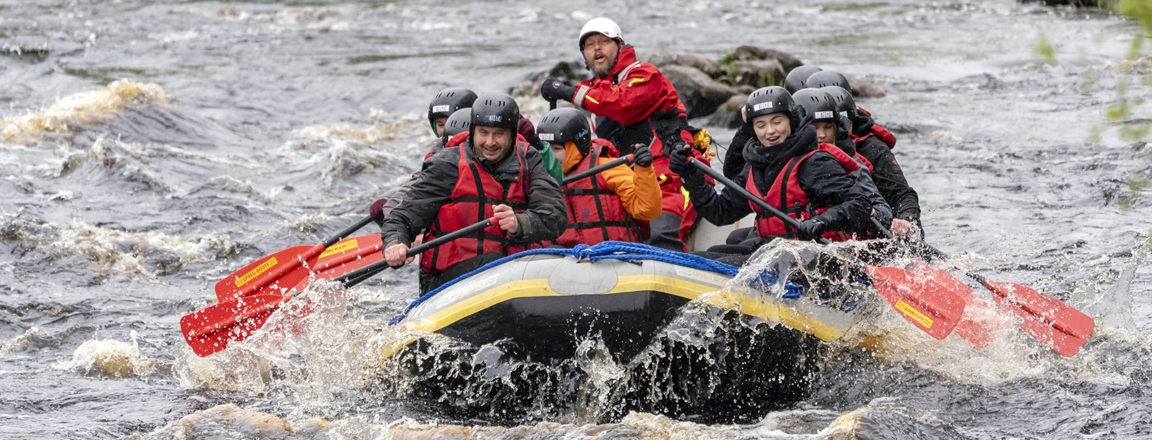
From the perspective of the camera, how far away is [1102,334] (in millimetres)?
6941

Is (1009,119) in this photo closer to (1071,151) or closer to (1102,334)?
(1071,151)

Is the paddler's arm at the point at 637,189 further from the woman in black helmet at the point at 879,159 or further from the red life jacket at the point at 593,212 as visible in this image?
the woman in black helmet at the point at 879,159

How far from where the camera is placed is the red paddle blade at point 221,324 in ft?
22.4

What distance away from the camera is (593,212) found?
23.0ft

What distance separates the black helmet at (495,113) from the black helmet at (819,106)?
1.74m

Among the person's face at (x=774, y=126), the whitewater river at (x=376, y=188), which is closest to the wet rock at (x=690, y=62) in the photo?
the whitewater river at (x=376, y=188)

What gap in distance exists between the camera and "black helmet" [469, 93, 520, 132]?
617cm

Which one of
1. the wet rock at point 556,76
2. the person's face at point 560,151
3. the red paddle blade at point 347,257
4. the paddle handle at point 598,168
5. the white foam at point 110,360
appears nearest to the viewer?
the paddle handle at point 598,168

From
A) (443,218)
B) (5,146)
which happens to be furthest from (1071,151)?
(5,146)

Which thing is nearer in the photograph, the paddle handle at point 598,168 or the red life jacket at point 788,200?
the red life jacket at point 788,200

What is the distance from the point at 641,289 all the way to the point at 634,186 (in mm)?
1407

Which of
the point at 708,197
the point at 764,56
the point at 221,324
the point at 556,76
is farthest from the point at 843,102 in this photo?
the point at 764,56

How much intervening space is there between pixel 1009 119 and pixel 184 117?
10.6m

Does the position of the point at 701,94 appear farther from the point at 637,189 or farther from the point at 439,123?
the point at 637,189
